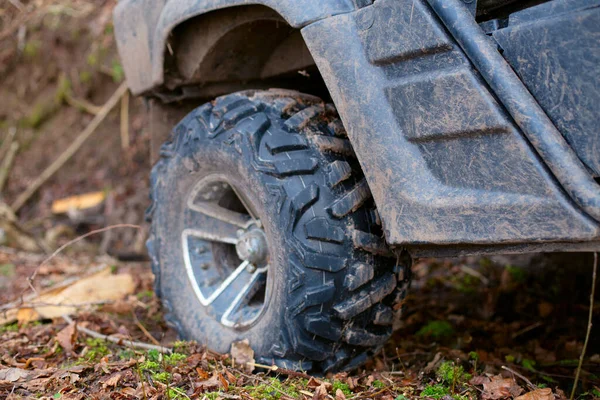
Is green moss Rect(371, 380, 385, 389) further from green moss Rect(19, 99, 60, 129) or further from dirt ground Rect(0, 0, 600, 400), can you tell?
green moss Rect(19, 99, 60, 129)

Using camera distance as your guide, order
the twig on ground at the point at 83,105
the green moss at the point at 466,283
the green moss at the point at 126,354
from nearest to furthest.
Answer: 1. the green moss at the point at 126,354
2. the green moss at the point at 466,283
3. the twig on ground at the point at 83,105

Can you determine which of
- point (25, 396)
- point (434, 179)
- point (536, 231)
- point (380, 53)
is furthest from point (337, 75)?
point (25, 396)

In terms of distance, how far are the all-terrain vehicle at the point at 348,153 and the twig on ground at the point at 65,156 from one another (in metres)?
4.24

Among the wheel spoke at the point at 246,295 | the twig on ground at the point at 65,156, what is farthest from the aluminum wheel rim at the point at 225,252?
the twig on ground at the point at 65,156

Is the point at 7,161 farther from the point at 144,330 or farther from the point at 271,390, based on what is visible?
the point at 271,390

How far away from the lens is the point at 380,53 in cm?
191

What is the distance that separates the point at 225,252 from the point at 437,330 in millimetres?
1165

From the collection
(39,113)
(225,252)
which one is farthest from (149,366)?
(39,113)

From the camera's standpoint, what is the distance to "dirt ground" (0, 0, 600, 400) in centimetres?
229

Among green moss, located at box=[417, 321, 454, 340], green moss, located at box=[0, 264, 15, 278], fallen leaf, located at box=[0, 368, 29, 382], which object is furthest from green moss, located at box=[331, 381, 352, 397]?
green moss, located at box=[0, 264, 15, 278]

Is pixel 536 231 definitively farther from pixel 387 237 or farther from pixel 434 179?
pixel 387 237

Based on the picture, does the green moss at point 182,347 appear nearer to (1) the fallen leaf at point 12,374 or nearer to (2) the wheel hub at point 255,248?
(2) the wheel hub at point 255,248

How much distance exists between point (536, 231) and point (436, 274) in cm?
308

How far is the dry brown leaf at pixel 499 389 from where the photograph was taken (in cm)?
216
